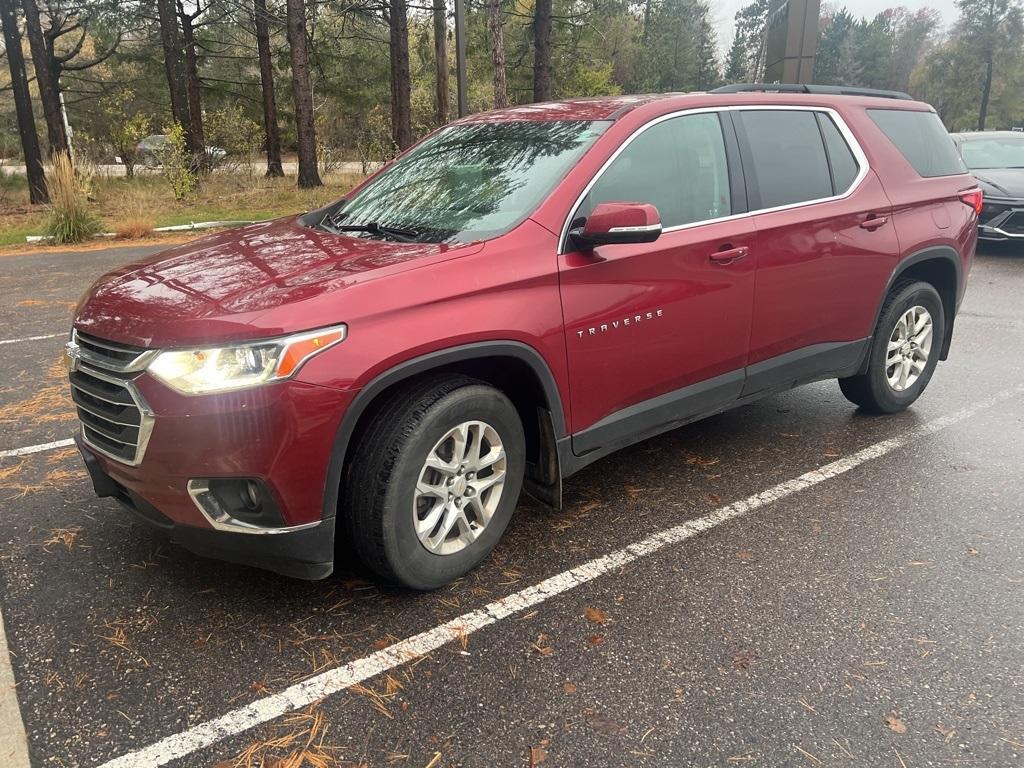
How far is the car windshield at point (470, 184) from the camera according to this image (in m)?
3.15

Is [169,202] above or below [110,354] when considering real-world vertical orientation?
below

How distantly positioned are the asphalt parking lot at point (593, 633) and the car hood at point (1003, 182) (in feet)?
28.3

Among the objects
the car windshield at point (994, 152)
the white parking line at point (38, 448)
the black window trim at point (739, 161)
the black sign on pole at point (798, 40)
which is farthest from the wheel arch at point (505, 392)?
the black sign on pole at point (798, 40)

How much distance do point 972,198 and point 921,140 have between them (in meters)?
0.52

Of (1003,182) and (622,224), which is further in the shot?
(1003,182)

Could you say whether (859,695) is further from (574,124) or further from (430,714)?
(574,124)

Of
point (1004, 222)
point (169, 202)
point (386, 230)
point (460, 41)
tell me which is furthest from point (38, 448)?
point (169, 202)

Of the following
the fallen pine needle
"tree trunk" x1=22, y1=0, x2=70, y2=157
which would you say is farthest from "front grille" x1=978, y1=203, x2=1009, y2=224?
"tree trunk" x1=22, y1=0, x2=70, y2=157

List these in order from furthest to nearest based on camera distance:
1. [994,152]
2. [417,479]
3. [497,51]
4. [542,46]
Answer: [542,46]
[497,51]
[994,152]
[417,479]

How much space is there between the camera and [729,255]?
353 centimetres

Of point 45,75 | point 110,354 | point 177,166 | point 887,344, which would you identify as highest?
point 45,75

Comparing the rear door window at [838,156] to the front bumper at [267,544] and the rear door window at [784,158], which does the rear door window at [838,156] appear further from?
the front bumper at [267,544]

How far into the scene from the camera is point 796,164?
156 inches

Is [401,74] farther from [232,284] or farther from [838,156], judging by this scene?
[232,284]
